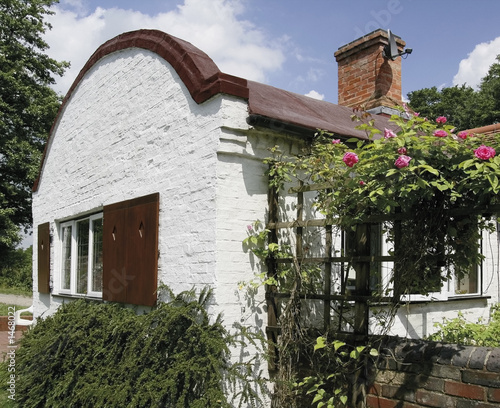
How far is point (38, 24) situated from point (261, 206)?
920 inches

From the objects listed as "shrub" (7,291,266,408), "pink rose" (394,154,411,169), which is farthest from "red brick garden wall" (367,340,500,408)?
"pink rose" (394,154,411,169)

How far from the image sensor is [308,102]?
21.3 feet

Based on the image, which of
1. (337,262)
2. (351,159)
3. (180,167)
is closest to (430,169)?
(351,159)

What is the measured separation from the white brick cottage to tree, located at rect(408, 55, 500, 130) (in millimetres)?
21720

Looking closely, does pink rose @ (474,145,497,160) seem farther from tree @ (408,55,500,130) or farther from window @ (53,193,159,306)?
tree @ (408,55,500,130)

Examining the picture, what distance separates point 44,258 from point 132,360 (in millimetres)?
5010

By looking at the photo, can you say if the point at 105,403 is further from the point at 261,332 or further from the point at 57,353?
the point at 261,332

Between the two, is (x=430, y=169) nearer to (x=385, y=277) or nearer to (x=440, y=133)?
(x=440, y=133)

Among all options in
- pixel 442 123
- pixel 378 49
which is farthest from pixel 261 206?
pixel 378 49

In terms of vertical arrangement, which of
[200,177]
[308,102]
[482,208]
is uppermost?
[308,102]

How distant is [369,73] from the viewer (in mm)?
9531

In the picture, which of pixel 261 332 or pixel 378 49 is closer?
pixel 261 332

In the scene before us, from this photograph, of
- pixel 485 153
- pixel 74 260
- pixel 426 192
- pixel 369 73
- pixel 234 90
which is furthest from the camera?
pixel 369 73

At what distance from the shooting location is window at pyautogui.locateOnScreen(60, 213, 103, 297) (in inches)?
285
